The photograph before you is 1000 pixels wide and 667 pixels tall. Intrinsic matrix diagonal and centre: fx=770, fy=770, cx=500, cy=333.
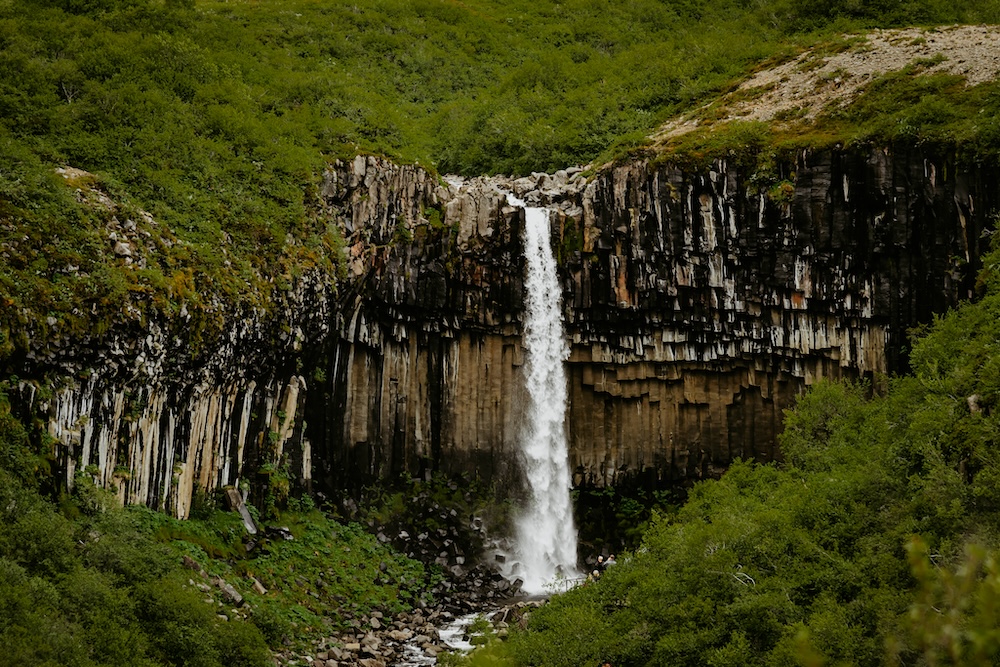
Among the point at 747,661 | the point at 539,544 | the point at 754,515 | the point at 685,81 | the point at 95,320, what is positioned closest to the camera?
the point at 747,661

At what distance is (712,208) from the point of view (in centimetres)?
2759

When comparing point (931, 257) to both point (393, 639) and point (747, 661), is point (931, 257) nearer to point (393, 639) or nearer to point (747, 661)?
point (747, 661)

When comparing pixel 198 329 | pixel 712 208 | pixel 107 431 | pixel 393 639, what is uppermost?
pixel 712 208

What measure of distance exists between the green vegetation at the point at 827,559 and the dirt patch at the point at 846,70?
481 inches

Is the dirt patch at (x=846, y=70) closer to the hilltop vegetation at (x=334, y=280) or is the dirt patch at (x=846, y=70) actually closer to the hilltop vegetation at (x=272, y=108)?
the hilltop vegetation at (x=334, y=280)

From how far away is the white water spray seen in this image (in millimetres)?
27906

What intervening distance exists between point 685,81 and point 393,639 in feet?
92.7

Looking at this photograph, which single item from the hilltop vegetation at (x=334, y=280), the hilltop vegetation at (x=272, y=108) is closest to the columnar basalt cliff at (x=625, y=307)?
the hilltop vegetation at (x=334, y=280)

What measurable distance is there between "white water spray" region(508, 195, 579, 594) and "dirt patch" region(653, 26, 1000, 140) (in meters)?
7.48

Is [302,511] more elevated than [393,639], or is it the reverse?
[302,511]

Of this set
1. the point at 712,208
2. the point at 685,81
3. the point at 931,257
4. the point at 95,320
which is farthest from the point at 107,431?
the point at 685,81

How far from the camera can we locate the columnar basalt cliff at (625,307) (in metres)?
25.5

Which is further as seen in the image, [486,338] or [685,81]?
[685,81]

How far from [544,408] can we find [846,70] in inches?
738
